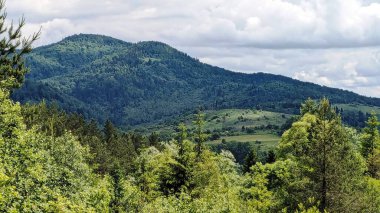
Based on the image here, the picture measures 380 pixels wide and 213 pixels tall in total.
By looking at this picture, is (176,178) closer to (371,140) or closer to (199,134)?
(199,134)

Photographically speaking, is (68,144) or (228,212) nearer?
(228,212)

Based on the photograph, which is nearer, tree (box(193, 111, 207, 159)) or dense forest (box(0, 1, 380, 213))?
dense forest (box(0, 1, 380, 213))

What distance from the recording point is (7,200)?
75.0 feet

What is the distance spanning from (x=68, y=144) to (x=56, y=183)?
1335 inches

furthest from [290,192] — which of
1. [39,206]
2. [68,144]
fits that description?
[68,144]

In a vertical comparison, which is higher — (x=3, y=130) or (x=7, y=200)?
(x=3, y=130)

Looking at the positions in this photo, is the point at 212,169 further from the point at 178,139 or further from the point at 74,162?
the point at 74,162

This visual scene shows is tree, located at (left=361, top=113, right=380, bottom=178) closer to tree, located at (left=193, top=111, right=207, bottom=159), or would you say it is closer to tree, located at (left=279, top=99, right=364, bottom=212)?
tree, located at (left=193, top=111, right=207, bottom=159)

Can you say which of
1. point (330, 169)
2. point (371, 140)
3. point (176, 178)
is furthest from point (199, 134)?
point (371, 140)

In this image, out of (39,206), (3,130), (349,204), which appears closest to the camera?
(39,206)

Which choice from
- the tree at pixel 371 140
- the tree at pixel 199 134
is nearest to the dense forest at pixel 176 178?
the tree at pixel 199 134

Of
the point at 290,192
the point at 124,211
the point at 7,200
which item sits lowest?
the point at 124,211

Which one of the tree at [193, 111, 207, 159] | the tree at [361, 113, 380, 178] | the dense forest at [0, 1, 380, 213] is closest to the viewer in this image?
the dense forest at [0, 1, 380, 213]

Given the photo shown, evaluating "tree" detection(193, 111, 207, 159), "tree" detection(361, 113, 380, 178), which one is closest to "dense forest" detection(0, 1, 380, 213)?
"tree" detection(193, 111, 207, 159)
